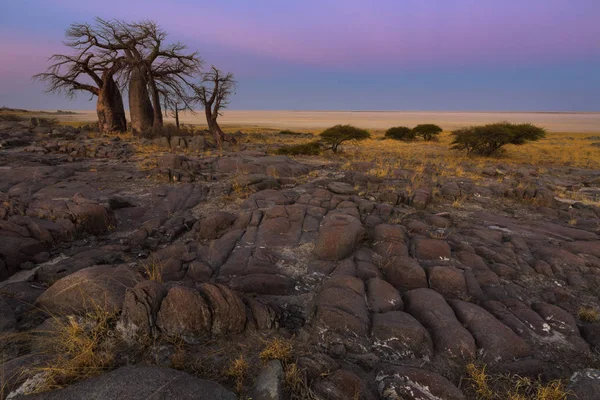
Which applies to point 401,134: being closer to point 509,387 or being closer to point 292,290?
point 292,290

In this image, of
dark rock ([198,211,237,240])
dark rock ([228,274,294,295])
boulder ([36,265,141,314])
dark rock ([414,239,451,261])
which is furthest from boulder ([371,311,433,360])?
dark rock ([198,211,237,240])

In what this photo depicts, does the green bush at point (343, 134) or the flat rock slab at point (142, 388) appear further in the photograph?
the green bush at point (343, 134)

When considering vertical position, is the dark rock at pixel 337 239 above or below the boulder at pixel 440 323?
above

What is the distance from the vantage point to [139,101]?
Answer: 2134 centimetres

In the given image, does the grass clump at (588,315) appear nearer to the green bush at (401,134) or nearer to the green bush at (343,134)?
the green bush at (343,134)

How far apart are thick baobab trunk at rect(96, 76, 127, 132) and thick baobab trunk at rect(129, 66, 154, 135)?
86.1 inches

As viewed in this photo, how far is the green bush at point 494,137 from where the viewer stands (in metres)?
19.1

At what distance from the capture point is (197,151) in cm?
1677

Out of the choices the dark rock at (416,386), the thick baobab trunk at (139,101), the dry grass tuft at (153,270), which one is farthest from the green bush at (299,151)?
the dark rock at (416,386)

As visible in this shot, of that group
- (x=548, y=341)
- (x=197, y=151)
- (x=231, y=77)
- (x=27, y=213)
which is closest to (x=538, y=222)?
(x=548, y=341)

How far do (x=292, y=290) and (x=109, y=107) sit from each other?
23795 millimetres

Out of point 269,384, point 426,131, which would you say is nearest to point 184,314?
point 269,384

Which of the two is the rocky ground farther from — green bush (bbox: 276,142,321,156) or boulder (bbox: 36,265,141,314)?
green bush (bbox: 276,142,321,156)

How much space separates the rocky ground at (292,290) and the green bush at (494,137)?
1084 cm
